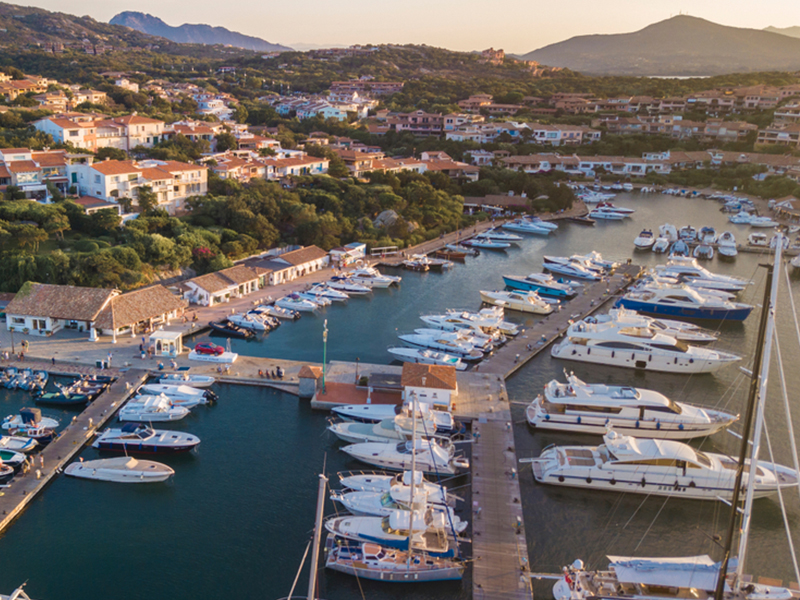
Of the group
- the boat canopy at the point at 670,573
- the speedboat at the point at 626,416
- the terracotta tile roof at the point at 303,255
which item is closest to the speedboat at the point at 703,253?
the speedboat at the point at 626,416

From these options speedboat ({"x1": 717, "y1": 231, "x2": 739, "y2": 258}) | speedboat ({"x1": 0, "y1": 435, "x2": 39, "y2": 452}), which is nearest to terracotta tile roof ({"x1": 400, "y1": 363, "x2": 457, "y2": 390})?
speedboat ({"x1": 0, "y1": 435, "x2": 39, "y2": 452})

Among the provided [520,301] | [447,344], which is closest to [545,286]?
[520,301]

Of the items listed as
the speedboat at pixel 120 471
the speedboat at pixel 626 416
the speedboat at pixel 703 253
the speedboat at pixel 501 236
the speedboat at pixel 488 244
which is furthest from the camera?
the speedboat at pixel 501 236

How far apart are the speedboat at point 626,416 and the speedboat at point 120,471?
1400 cm

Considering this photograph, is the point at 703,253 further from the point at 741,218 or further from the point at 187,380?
the point at 187,380

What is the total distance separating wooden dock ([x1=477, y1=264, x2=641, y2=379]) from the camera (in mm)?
30609

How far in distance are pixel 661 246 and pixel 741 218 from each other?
17132 mm

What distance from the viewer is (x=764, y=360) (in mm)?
15570

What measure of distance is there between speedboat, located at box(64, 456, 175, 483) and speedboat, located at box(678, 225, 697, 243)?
48516 millimetres

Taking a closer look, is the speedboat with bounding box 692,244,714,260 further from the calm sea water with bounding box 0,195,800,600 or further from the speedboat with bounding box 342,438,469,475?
the speedboat with bounding box 342,438,469,475

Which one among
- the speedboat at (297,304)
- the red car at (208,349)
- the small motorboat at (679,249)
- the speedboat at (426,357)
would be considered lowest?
the speedboat at (426,357)

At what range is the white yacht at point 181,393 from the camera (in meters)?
25.9

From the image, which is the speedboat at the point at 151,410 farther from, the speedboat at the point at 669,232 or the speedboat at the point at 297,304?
the speedboat at the point at 669,232

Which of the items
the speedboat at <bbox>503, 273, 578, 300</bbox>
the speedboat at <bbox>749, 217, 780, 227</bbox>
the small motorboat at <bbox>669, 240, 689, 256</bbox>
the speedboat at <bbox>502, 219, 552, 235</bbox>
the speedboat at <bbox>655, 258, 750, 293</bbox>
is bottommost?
the speedboat at <bbox>503, 273, 578, 300</bbox>
